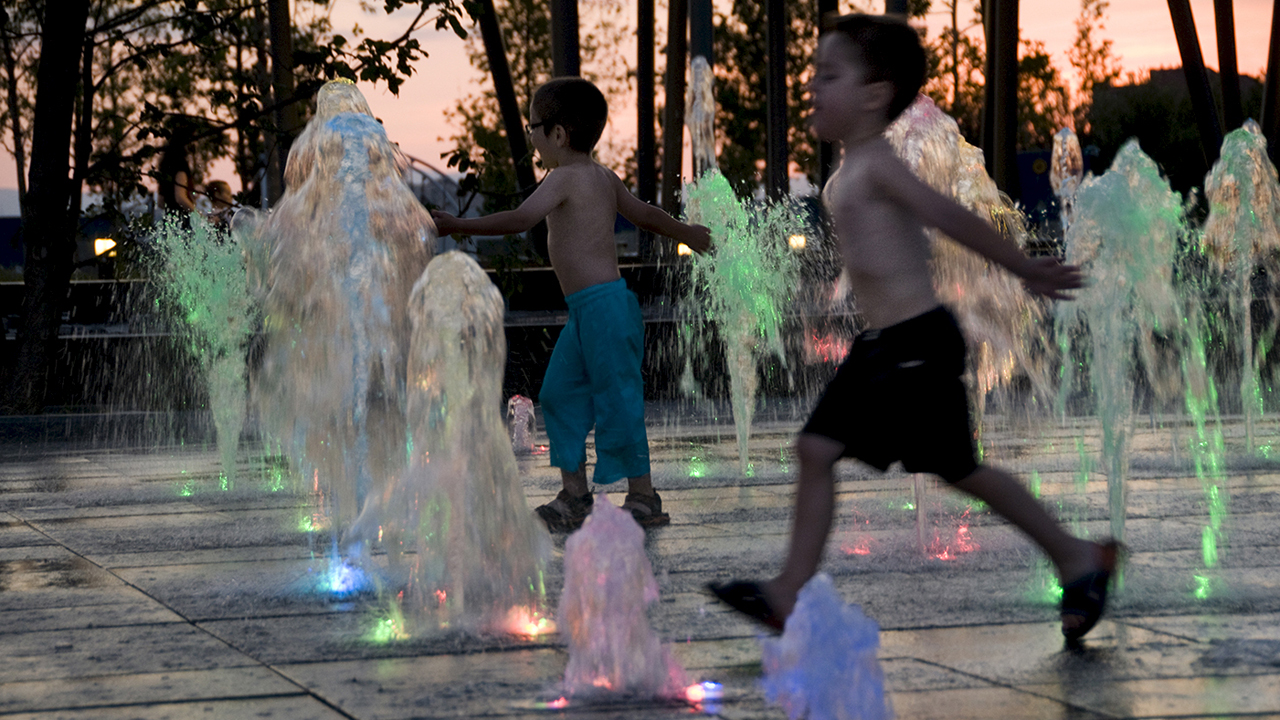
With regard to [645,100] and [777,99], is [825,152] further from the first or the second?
[645,100]

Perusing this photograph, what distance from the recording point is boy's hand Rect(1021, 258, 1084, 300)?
9.97ft


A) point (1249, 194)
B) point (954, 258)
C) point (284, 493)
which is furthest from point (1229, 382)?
point (284, 493)

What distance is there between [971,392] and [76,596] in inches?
147

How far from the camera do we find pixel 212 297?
1084cm

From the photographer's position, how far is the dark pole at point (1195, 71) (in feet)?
63.9

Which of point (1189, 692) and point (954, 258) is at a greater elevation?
point (954, 258)

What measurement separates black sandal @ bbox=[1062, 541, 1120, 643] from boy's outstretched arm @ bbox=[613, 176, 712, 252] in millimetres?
2317

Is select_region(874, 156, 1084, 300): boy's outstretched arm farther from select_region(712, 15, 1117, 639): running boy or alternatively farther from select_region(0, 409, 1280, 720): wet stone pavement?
select_region(0, 409, 1280, 720): wet stone pavement

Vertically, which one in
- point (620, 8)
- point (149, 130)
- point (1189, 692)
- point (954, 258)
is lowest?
point (1189, 692)

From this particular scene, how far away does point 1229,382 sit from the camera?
1280 cm

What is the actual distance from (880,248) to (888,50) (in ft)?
1.54

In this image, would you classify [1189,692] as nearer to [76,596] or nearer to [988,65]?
[76,596]

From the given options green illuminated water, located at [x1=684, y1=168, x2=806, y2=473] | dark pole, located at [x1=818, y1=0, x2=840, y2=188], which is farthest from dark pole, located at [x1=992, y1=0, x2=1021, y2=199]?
green illuminated water, located at [x1=684, y1=168, x2=806, y2=473]

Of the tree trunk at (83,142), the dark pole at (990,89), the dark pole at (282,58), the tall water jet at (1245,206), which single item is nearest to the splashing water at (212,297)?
the tree trunk at (83,142)
